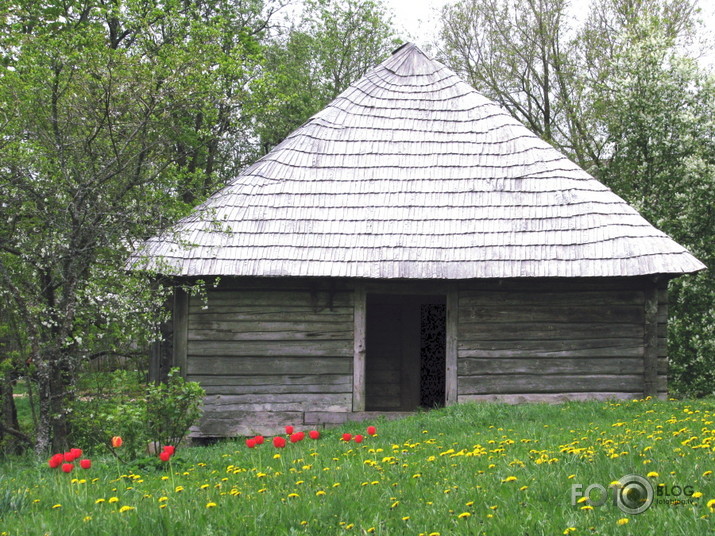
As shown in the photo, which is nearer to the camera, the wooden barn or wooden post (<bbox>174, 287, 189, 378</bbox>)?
the wooden barn

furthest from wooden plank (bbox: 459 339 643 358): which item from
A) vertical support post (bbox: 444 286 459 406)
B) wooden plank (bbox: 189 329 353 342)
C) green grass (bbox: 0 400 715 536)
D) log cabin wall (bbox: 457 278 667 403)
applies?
green grass (bbox: 0 400 715 536)

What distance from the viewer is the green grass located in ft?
9.76

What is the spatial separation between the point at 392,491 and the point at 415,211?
251 inches

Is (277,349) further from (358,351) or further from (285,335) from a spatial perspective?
(358,351)

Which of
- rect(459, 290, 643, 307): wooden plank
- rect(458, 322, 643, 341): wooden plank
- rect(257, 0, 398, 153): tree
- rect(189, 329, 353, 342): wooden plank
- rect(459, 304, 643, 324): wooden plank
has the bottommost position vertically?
rect(189, 329, 353, 342): wooden plank

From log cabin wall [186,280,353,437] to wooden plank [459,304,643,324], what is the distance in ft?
5.42

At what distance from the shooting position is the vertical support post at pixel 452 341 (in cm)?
927

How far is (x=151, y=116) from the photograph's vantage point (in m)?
9.46

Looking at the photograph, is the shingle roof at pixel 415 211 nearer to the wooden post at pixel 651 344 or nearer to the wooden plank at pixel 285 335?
the wooden post at pixel 651 344

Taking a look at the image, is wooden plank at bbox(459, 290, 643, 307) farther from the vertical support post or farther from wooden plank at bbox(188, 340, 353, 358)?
wooden plank at bbox(188, 340, 353, 358)

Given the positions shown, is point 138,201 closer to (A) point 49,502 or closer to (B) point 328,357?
(B) point 328,357

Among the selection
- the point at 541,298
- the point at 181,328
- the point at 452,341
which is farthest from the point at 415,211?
the point at 181,328

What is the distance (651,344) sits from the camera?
917cm

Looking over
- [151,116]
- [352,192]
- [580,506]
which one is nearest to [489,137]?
[352,192]
